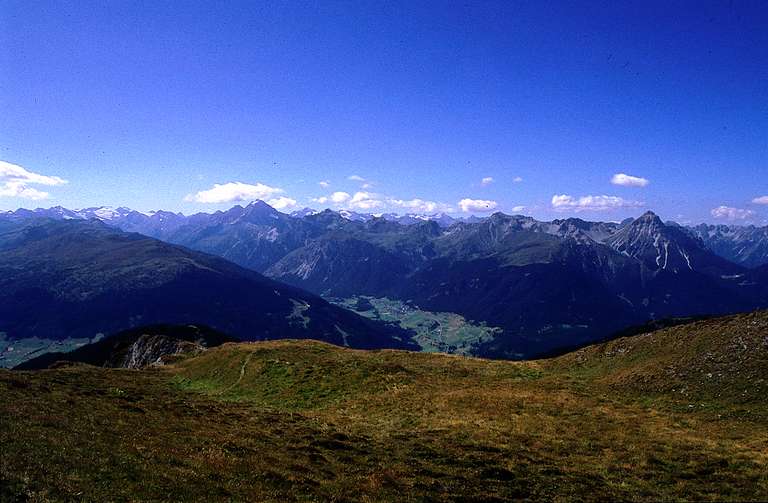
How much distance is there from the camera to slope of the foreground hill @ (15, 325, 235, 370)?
106 meters

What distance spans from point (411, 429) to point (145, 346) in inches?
4058

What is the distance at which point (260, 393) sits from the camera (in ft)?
174

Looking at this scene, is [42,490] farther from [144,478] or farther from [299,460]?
[299,460]

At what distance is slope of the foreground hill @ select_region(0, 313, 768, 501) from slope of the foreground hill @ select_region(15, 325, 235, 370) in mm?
47564

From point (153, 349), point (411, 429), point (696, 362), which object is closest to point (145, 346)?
point (153, 349)

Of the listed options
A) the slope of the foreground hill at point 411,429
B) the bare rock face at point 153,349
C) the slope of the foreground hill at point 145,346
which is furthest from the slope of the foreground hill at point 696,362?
the slope of the foreground hill at point 145,346

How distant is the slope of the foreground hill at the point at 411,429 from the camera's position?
74.4 ft

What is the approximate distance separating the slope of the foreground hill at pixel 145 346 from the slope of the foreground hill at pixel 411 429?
47564 millimetres

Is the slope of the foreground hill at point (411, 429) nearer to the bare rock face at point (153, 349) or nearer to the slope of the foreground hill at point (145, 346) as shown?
the bare rock face at point (153, 349)

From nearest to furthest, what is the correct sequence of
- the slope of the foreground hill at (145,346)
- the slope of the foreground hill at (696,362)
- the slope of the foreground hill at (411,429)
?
the slope of the foreground hill at (411,429) < the slope of the foreground hill at (696,362) < the slope of the foreground hill at (145,346)

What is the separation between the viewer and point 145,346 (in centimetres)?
11600

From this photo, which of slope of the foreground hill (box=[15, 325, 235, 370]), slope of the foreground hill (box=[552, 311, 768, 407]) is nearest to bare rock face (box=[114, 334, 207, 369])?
slope of the foreground hill (box=[15, 325, 235, 370])

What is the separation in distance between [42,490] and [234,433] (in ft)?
52.1

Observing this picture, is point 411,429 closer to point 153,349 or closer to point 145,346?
point 153,349
